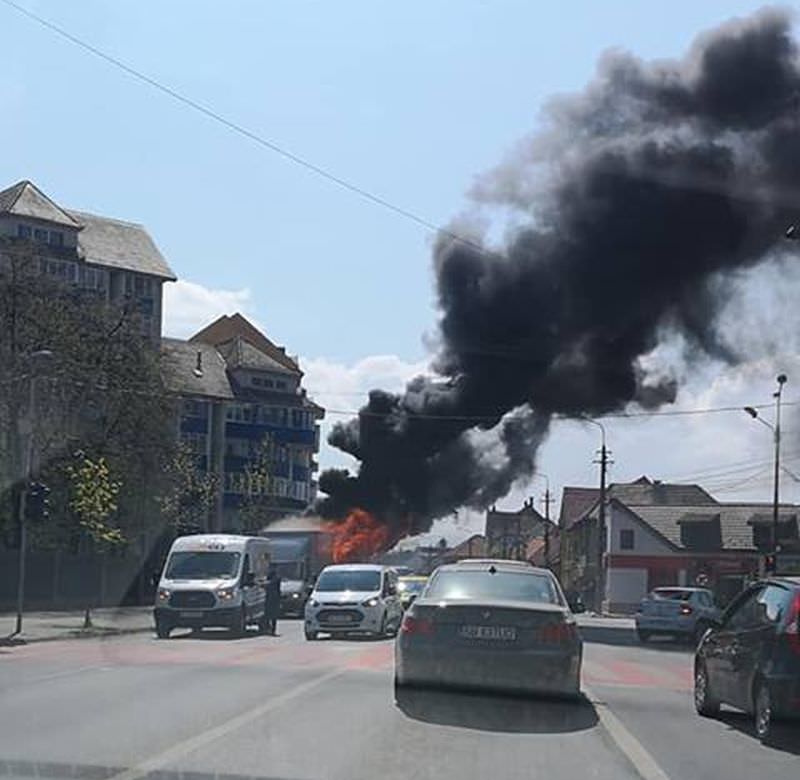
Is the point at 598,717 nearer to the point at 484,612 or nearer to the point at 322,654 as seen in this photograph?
the point at 484,612

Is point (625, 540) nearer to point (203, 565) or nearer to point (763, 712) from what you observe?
point (203, 565)

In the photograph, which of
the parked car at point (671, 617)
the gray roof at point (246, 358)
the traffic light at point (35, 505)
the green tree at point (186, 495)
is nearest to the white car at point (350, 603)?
the traffic light at point (35, 505)

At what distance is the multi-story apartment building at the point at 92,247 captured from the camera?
3022 inches

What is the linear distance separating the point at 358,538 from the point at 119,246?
4192 cm

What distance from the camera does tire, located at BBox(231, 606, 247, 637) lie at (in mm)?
31797

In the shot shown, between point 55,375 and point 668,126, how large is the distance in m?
20.8

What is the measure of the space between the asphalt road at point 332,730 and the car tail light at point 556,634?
29.5 inches

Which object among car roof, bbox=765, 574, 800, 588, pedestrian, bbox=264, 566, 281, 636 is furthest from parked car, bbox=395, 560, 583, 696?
pedestrian, bbox=264, 566, 281, 636

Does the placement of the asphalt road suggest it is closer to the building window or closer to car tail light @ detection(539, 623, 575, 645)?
car tail light @ detection(539, 623, 575, 645)

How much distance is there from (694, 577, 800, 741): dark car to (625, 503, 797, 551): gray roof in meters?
70.9

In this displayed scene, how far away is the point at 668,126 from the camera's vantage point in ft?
141

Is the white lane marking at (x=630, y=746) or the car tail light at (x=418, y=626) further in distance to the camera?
the car tail light at (x=418, y=626)

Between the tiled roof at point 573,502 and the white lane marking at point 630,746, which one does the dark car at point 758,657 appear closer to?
the white lane marking at point 630,746

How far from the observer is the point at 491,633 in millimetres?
14898
